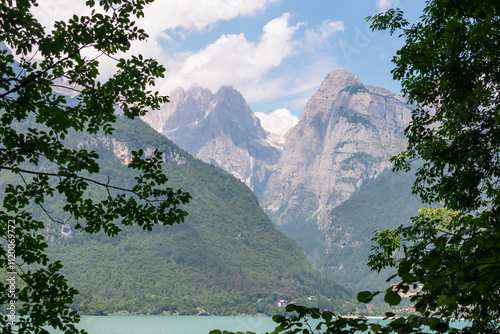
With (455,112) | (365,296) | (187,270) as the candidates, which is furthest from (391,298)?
(187,270)

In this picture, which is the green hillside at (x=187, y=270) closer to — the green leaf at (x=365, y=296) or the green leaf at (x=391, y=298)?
the green leaf at (x=365, y=296)

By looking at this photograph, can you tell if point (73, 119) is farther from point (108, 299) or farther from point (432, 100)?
point (108, 299)

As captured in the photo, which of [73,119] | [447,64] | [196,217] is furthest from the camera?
[196,217]

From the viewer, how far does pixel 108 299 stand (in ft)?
453

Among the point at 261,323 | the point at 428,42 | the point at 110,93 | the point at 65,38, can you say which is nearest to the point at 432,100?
the point at 428,42

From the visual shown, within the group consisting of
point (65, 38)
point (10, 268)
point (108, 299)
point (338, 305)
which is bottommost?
point (338, 305)

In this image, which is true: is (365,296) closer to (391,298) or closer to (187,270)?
(391,298)

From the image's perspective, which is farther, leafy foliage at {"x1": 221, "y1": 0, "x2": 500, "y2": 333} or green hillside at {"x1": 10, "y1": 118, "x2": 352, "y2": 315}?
green hillside at {"x1": 10, "y1": 118, "x2": 352, "y2": 315}

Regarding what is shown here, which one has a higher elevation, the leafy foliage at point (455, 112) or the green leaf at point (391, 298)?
the leafy foliage at point (455, 112)

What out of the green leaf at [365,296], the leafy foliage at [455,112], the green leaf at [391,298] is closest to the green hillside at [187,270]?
the leafy foliage at [455,112]

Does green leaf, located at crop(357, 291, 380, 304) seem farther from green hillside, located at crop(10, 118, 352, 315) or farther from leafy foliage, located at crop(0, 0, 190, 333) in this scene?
green hillside, located at crop(10, 118, 352, 315)

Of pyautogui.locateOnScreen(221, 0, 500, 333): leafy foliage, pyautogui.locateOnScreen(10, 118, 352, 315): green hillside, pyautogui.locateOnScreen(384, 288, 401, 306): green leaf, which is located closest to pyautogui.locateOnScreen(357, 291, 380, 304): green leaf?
pyautogui.locateOnScreen(384, 288, 401, 306): green leaf

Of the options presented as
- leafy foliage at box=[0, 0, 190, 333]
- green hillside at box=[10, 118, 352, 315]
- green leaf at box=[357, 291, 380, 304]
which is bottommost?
green hillside at box=[10, 118, 352, 315]

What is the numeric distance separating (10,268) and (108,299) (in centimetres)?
14385
